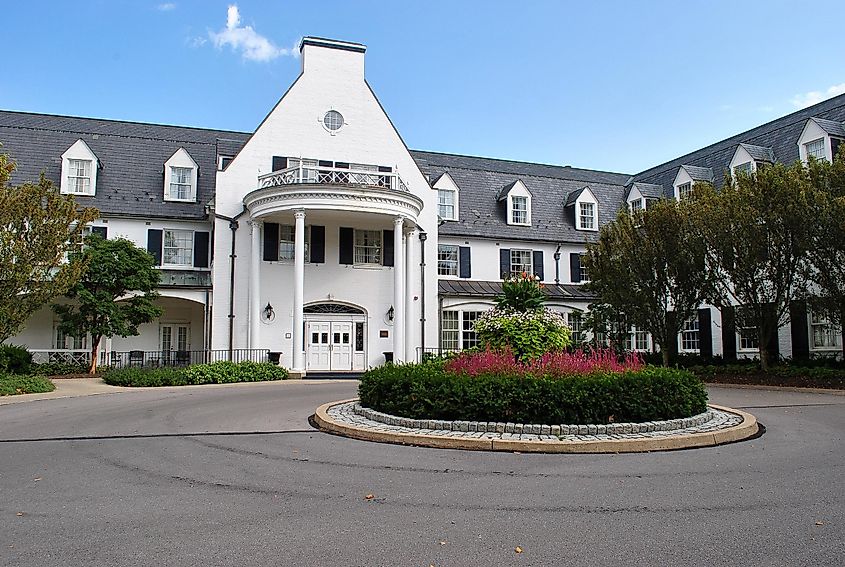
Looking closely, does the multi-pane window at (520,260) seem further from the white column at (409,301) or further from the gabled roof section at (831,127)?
the gabled roof section at (831,127)

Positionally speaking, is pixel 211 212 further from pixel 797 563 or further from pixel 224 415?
pixel 797 563

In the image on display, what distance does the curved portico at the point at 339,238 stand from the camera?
25.5 metres

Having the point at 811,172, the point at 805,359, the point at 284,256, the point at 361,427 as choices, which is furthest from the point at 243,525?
the point at 805,359

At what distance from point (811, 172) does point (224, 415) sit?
17860mm

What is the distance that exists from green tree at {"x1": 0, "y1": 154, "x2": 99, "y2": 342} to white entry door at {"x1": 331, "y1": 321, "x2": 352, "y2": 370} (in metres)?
10.3

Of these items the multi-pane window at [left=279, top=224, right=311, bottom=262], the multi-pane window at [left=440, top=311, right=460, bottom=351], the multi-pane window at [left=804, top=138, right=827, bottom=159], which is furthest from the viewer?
the multi-pane window at [left=440, top=311, right=460, bottom=351]

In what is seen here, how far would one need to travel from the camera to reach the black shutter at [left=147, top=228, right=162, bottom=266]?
92.9 feet

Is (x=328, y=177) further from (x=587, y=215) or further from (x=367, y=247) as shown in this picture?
(x=587, y=215)

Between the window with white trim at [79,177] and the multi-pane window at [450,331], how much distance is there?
1538 cm

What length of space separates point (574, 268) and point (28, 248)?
23335 mm

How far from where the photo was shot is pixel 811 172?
68.9ft

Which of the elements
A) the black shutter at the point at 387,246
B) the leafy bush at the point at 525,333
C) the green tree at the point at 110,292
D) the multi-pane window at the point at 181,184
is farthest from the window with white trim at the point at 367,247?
the leafy bush at the point at 525,333

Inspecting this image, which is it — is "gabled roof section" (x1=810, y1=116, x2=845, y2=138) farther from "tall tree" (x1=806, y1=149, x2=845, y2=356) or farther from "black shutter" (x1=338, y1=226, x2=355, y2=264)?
"black shutter" (x1=338, y1=226, x2=355, y2=264)

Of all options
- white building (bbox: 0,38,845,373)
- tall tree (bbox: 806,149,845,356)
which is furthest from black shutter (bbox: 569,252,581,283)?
tall tree (bbox: 806,149,845,356)
